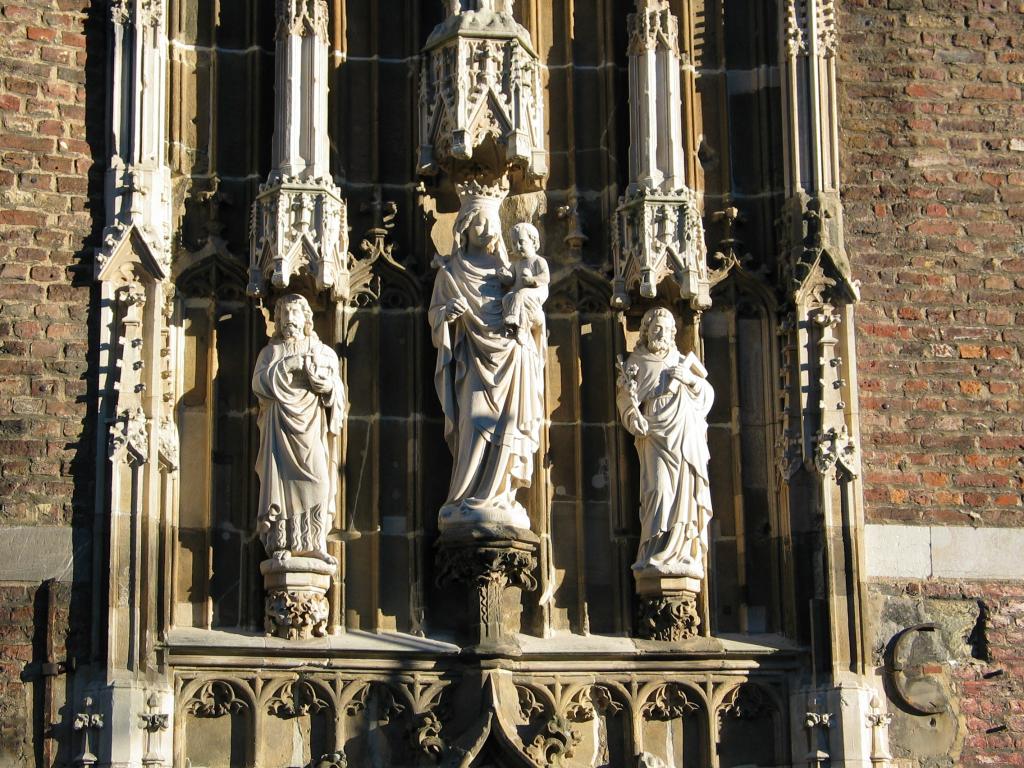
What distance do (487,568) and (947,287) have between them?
12.2ft

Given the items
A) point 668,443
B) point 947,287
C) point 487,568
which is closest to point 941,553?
point 947,287

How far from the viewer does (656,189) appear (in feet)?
54.6

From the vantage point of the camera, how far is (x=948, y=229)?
17078 millimetres

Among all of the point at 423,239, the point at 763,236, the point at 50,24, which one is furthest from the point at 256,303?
the point at 763,236

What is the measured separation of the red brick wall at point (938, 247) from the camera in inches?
654

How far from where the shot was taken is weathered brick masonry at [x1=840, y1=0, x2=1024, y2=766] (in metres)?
16.3

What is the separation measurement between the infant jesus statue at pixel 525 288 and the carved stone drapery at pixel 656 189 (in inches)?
23.5

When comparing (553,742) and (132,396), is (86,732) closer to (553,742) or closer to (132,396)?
(132,396)

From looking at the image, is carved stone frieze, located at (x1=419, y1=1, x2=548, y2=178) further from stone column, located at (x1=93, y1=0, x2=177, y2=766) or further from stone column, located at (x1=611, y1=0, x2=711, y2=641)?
stone column, located at (x1=93, y1=0, x2=177, y2=766)

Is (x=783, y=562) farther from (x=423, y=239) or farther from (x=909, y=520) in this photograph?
(x=423, y=239)

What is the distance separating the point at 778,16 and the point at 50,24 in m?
4.90

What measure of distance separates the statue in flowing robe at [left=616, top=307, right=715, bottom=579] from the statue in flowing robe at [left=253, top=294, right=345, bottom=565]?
1922 millimetres

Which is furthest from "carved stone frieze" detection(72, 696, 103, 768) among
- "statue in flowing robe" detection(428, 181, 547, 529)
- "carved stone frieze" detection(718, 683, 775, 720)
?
"carved stone frieze" detection(718, 683, 775, 720)

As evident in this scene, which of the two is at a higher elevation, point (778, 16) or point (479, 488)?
point (778, 16)
